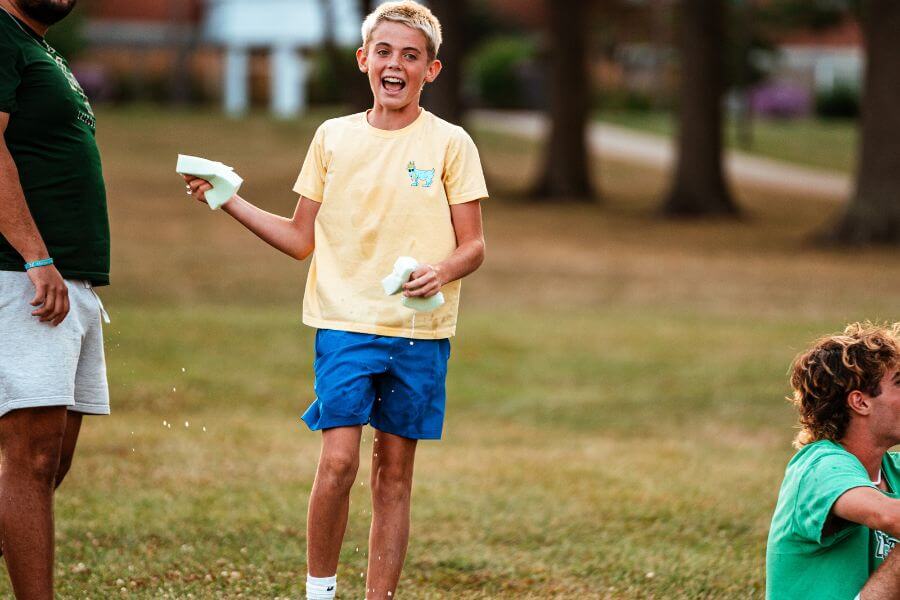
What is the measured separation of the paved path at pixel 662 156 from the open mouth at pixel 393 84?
87.0ft

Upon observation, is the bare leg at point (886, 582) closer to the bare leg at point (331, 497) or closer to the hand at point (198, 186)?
the bare leg at point (331, 497)

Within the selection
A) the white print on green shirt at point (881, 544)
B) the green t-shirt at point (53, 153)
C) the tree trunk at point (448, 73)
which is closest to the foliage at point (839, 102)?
the tree trunk at point (448, 73)

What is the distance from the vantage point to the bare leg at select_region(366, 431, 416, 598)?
4336 mm

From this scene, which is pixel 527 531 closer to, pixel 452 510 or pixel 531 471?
pixel 452 510

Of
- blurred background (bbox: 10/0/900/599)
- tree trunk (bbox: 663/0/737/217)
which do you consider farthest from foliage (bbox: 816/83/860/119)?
tree trunk (bbox: 663/0/737/217)

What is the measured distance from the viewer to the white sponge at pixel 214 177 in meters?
4.21

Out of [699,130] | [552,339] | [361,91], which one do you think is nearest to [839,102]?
[699,130]

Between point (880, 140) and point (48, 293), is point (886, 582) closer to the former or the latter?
point (48, 293)

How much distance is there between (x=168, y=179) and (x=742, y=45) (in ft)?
62.0

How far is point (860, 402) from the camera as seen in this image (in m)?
3.71

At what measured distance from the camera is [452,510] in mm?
6629

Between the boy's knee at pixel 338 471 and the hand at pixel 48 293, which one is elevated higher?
the hand at pixel 48 293

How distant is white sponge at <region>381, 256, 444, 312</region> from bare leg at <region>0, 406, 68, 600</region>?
3.46ft

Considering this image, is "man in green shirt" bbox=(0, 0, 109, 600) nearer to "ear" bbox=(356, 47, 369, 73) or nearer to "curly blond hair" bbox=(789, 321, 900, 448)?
"ear" bbox=(356, 47, 369, 73)
